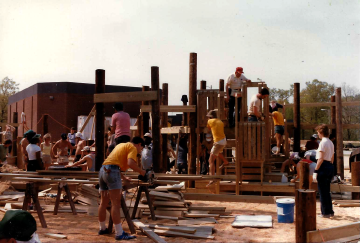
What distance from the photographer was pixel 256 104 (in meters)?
12.0

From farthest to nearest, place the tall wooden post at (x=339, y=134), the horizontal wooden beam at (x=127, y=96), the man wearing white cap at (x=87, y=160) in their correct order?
the tall wooden post at (x=339, y=134), the man wearing white cap at (x=87, y=160), the horizontal wooden beam at (x=127, y=96)

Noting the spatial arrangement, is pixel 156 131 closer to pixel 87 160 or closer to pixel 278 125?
pixel 87 160

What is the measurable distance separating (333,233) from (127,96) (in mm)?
5133

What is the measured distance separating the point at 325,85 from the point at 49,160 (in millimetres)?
43128

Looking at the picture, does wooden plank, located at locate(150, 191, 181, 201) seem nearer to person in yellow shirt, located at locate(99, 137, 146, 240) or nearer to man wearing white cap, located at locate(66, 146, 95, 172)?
person in yellow shirt, located at locate(99, 137, 146, 240)

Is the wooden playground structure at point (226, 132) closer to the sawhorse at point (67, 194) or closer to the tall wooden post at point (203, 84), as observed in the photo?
the sawhorse at point (67, 194)

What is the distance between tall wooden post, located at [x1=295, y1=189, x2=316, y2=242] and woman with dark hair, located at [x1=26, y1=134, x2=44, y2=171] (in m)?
6.29

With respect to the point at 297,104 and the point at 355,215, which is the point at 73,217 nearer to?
the point at 355,215

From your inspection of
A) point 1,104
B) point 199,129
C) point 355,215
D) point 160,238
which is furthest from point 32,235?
point 1,104

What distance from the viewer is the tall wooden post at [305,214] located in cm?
627

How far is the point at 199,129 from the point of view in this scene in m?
13.3

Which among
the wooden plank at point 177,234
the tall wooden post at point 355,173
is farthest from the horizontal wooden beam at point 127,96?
the tall wooden post at point 355,173

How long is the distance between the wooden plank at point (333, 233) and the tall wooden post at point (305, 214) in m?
0.09

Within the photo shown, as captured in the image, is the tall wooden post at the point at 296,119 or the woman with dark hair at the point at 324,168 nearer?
the woman with dark hair at the point at 324,168
